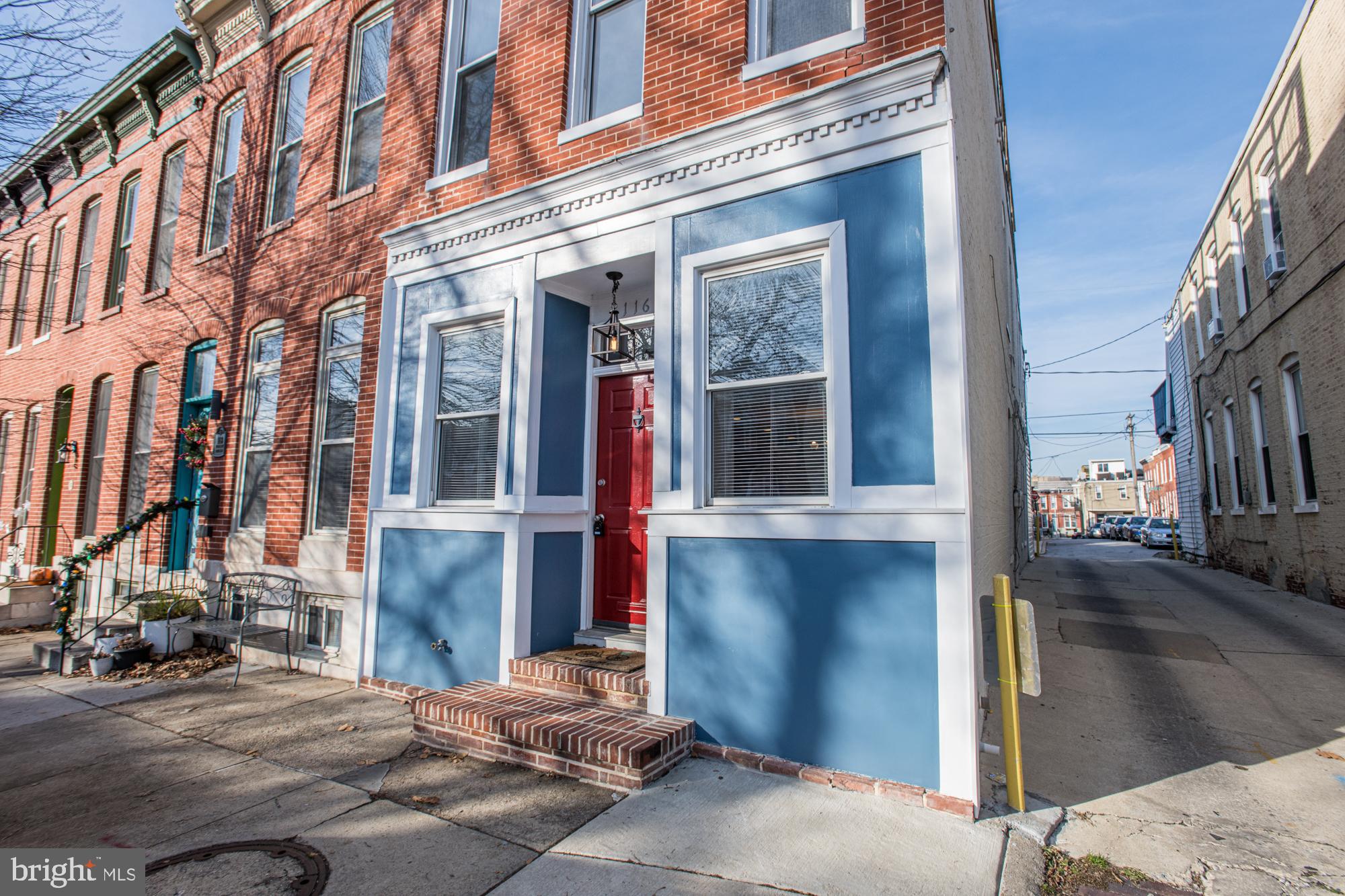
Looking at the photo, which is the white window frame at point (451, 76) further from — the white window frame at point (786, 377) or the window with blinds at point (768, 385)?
the window with blinds at point (768, 385)

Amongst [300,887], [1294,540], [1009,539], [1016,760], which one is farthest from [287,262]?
[1294,540]

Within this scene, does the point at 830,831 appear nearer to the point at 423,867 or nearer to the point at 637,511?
the point at 423,867

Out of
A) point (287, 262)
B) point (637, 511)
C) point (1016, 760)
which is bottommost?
point (1016, 760)

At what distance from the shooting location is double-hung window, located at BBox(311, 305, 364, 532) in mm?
7398

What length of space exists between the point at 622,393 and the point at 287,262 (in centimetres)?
528

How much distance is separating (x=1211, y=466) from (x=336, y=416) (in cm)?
2108

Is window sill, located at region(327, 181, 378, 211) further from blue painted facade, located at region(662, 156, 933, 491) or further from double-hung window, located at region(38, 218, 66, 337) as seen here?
double-hung window, located at region(38, 218, 66, 337)

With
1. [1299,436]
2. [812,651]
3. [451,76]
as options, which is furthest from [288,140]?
[1299,436]

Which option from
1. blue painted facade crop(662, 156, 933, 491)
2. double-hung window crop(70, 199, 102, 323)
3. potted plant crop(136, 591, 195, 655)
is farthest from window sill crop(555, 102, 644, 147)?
double-hung window crop(70, 199, 102, 323)

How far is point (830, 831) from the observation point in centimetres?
329

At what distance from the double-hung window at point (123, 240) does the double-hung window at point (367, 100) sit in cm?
618

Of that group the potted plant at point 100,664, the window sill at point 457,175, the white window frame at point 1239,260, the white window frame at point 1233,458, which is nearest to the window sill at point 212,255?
→ the window sill at point 457,175

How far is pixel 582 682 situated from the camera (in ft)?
16.1

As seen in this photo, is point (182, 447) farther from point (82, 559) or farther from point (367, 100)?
point (367, 100)
